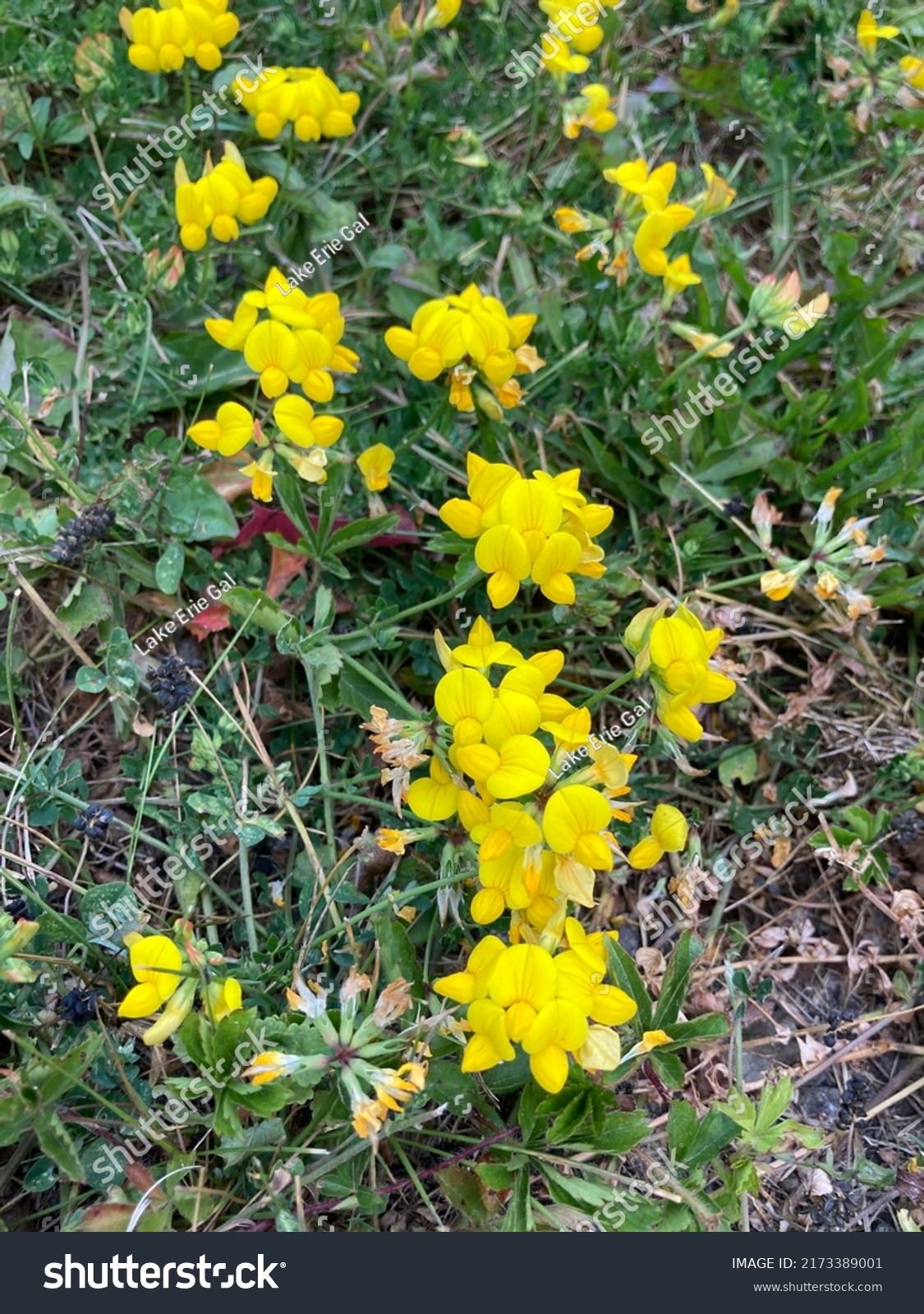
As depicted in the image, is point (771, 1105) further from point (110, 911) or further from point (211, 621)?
point (211, 621)

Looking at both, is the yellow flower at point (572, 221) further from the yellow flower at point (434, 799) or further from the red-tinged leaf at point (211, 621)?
the yellow flower at point (434, 799)

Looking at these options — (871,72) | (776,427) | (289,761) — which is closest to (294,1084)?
(289,761)

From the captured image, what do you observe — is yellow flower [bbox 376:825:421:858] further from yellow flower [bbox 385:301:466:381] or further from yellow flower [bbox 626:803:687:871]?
yellow flower [bbox 385:301:466:381]

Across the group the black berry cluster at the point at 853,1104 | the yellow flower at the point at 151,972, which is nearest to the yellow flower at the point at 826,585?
the black berry cluster at the point at 853,1104

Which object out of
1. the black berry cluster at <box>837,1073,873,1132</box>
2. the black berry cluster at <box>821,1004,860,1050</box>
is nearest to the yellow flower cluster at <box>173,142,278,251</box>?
the black berry cluster at <box>821,1004,860,1050</box>
